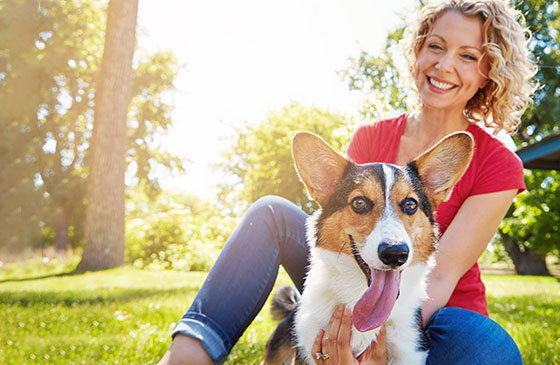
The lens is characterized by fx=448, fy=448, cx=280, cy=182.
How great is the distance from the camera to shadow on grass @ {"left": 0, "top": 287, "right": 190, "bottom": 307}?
19.4 feet

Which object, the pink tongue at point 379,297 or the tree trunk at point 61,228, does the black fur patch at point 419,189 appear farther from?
the tree trunk at point 61,228

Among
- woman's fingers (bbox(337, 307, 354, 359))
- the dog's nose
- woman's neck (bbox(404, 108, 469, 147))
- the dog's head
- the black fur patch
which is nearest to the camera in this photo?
the dog's nose

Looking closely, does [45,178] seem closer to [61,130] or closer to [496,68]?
[61,130]

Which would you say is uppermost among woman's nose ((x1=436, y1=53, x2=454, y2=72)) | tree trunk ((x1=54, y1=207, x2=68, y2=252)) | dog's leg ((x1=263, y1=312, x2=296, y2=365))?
woman's nose ((x1=436, y1=53, x2=454, y2=72))

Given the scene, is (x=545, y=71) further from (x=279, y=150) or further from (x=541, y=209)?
(x=279, y=150)

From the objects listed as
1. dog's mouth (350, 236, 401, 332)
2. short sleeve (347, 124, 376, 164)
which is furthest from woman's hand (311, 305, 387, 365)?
short sleeve (347, 124, 376, 164)

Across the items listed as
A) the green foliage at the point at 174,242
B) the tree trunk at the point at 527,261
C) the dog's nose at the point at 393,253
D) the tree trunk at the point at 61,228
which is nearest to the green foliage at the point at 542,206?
the tree trunk at the point at 527,261

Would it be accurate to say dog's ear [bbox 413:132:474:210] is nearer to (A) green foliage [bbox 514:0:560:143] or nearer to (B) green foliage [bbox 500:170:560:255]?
(B) green foliage [bbox 500:170:560:255]

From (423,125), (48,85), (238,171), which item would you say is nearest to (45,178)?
(48,85)

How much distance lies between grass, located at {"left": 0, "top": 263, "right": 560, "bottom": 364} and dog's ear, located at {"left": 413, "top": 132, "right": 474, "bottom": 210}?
1863 millimetres

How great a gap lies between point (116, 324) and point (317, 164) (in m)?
3.29

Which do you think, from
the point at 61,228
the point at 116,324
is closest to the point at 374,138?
the point at 116,324

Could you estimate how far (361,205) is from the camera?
1.98 meters

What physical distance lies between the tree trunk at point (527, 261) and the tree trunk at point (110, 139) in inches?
674
